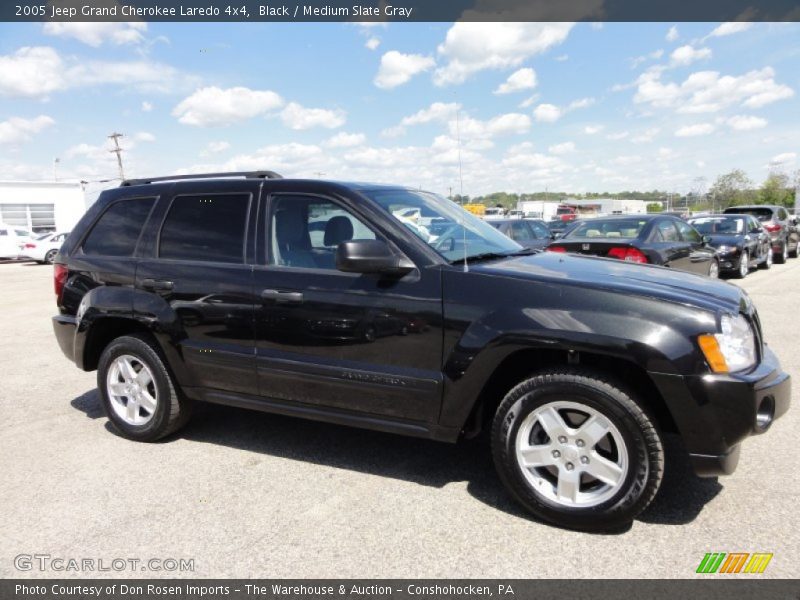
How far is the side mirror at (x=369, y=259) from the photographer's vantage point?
3252 mm

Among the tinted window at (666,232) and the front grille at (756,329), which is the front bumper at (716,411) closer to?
the front grille at (756,329)

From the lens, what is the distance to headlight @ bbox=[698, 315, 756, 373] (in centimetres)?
280

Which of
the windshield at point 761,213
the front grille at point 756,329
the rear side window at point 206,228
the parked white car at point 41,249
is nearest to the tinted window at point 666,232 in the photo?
the front grille at point 756,329

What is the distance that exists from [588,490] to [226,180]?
9.94ft

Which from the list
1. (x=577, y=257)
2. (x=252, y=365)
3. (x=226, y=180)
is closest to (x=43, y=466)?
(x=252, y=365)

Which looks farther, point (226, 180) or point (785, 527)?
point (226, 180)

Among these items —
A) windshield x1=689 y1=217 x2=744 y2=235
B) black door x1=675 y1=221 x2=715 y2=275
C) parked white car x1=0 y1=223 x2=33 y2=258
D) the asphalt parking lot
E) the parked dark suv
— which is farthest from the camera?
parked white car x1=0 y1=223 x2=33 y2=258

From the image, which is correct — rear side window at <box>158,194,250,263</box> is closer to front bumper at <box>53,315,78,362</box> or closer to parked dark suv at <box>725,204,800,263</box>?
front bumper at <box>53,315,78,362</box>

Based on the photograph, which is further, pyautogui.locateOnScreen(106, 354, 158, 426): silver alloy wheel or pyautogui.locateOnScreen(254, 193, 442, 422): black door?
pyautogui.locateOnScreen(106, 354, 158, 426): silver alloy wheel

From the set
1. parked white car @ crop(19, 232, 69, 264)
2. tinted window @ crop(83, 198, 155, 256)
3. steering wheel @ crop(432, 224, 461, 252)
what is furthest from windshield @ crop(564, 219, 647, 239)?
parked white car @ crop(19, 232, 69, 264)

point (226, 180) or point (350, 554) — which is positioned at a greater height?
point (226, 180)

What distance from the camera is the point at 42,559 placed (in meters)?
2.84

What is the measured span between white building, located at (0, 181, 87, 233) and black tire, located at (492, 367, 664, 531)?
38.0 meters

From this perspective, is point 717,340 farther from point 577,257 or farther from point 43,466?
point 43,466
